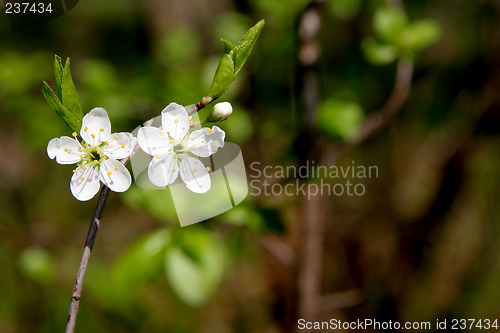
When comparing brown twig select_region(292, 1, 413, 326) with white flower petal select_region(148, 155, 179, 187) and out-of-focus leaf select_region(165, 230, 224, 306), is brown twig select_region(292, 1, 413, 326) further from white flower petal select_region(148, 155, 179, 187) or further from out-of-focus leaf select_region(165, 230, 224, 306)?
white flower petal select_region(148, 155, 179, 187)

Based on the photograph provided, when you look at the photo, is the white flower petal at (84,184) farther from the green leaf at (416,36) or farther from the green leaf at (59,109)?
the green leaf at (416,36)

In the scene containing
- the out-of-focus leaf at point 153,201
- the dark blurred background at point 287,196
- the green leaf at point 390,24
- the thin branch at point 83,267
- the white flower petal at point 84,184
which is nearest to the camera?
the thin branch at point 83,267

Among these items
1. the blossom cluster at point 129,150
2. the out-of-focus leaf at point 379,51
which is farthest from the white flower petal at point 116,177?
the out-of-focus leaf at point 379,51

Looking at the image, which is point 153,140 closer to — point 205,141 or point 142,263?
point 205,141

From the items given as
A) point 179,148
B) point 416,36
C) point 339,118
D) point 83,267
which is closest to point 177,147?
point 179,148

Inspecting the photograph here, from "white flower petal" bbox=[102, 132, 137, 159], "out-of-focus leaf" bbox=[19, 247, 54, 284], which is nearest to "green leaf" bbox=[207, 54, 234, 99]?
"white flower petal" bbox=[102, 132, 137, 159]

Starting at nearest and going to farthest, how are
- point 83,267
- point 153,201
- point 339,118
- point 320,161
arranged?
point 83,267, point 153,201, point 339,118, point 320,161

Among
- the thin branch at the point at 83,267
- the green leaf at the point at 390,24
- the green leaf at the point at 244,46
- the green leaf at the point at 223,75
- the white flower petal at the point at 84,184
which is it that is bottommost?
the thin branch at the point at 83,267
